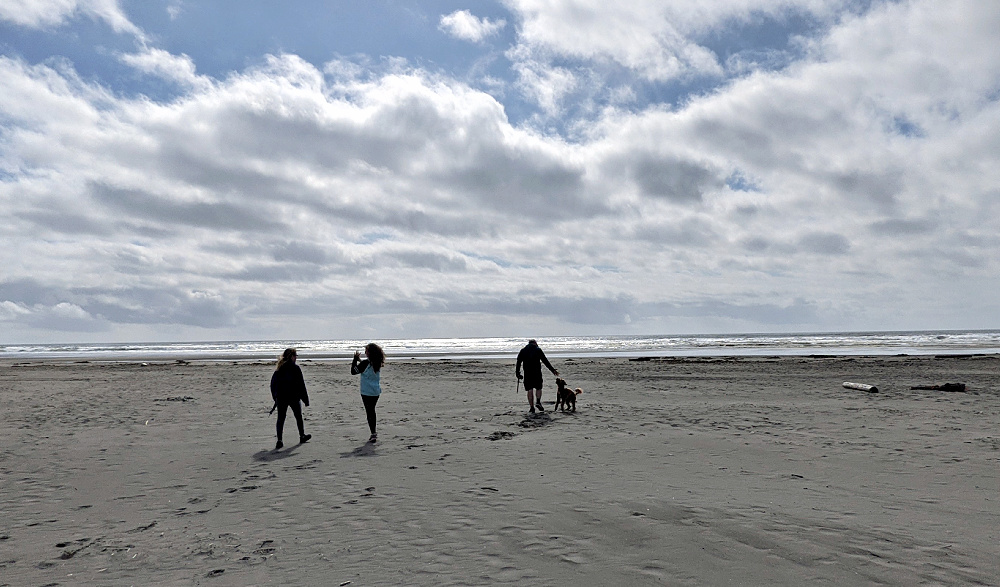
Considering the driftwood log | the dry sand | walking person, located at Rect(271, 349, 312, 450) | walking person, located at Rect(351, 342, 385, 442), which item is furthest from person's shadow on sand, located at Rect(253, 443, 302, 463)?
the driftwood log

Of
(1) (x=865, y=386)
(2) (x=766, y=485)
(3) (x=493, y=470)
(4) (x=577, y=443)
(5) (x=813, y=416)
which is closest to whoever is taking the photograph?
(2) (x=766, y=485)

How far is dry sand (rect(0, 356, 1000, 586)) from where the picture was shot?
5.00m

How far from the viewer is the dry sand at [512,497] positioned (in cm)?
500

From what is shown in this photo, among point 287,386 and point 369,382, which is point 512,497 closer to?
point 369,382

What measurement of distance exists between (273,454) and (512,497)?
5139 millimetres

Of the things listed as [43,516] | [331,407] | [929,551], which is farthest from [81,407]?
[929,551]

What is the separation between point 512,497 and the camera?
23.4 ft

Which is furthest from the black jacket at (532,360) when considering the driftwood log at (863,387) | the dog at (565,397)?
the driftwood log at (863,387)

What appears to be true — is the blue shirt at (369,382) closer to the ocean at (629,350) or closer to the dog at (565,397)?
the dog at (565,397)

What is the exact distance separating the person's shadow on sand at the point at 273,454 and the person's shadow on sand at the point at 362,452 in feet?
3.35

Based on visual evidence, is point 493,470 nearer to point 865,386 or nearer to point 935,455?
point 935,455

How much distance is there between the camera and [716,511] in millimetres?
6426

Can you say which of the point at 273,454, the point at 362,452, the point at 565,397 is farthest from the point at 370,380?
the point at 565,397

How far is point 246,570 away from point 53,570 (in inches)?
69.4
